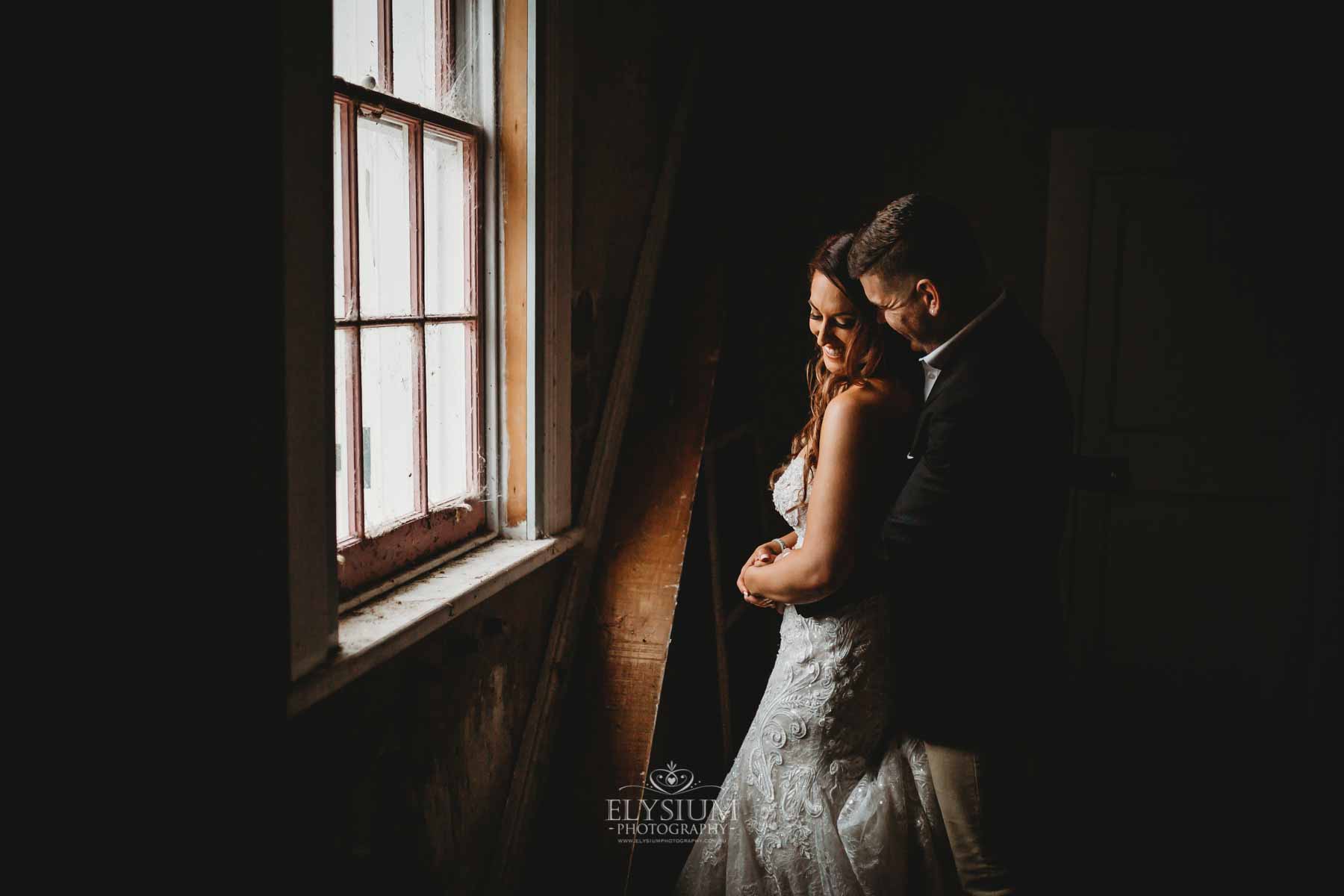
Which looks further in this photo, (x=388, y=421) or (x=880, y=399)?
(x=880, y=399)

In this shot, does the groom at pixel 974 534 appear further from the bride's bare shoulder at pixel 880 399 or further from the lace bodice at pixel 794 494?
the lace bodice at pixel 794 494

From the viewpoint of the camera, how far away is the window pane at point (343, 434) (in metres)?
1.83

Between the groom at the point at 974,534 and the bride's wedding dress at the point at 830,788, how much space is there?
8 cm

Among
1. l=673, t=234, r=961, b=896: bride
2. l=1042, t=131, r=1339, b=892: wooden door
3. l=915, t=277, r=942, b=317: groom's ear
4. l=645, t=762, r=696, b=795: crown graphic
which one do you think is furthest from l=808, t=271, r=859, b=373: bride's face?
l=1042, t=131, r=1339, b=892: wooden door

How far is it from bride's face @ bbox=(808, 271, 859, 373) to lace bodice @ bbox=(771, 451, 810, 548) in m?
0.25

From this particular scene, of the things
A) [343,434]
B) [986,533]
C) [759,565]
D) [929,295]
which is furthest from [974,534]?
[343,434]

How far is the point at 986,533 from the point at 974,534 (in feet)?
0.07

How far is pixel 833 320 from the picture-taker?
2.21 m

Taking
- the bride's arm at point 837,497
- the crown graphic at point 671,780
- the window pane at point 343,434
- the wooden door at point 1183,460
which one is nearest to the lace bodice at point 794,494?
the bride's arm at point 837,497

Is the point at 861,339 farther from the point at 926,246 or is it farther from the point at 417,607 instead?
the point at 417,607

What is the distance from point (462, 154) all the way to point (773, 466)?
221 cm

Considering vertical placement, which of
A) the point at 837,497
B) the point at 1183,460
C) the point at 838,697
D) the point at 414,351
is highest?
the point at 414,351

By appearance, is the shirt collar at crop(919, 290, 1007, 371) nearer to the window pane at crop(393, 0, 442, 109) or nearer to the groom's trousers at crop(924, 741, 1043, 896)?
the groom's trousers at crop(924, 741, 1043, 896)

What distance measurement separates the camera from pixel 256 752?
1.45m
